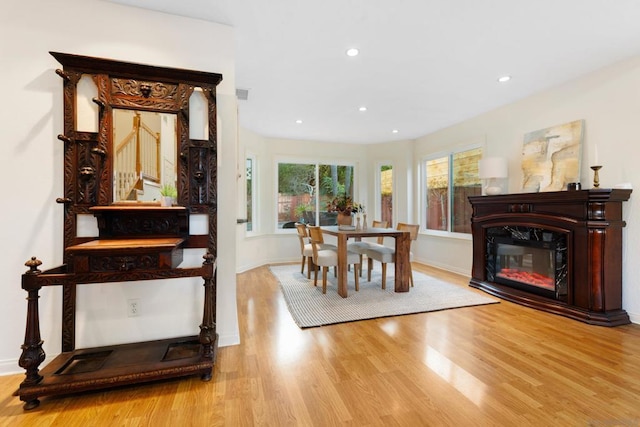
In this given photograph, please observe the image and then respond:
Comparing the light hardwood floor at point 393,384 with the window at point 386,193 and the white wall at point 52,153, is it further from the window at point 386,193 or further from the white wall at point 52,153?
the window at point 386,193

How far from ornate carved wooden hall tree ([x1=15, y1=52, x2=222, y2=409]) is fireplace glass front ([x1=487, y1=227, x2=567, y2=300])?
3.54 meters

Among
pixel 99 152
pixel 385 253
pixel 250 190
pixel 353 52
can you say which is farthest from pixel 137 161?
pixel 250 190

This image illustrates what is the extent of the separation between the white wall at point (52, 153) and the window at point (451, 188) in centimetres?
440

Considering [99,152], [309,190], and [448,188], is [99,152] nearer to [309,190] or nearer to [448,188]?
[309,190]

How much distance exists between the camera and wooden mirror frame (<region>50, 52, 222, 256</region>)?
1.95 meters

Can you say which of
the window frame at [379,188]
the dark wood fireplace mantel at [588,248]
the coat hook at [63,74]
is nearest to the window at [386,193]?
the window frame at [379,188]

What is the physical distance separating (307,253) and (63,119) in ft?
10.3

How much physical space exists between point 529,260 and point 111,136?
14.7 feet

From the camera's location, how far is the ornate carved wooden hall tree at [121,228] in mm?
1650

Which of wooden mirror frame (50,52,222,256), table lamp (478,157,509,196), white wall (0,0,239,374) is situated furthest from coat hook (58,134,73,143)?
table lamp (478,157,509,196)

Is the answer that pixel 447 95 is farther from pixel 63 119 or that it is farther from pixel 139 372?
pixel 139 372

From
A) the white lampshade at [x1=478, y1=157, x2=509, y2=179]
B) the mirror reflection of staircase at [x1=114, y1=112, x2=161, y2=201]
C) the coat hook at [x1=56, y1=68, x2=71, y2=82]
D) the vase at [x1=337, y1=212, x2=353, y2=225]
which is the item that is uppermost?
the coat hook at [x1=56, y1=68, x2=71, y2=82]

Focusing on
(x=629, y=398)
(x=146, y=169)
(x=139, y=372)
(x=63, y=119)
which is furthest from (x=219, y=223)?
(x=629, y=398)

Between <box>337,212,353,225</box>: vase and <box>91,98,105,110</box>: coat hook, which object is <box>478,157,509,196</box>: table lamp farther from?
<box>91,98,105,110</box>: coat hook
